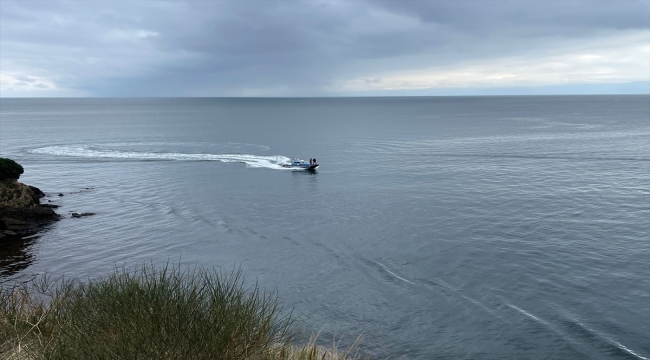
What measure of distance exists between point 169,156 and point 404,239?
60635mm

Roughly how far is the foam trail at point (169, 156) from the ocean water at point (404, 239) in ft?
3.02

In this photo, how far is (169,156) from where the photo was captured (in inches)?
3590

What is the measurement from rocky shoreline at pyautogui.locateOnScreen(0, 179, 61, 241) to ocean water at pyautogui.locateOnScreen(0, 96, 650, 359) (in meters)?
2.03

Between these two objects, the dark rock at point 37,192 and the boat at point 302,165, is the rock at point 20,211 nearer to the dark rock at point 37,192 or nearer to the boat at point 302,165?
the dark rock at point 37,192

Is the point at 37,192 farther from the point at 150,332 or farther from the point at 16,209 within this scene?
the point at 150,332

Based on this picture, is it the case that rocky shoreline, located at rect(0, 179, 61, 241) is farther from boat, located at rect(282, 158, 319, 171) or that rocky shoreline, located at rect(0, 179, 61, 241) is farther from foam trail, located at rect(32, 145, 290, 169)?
foam trail, located at rect(32, 145, 290, 169)

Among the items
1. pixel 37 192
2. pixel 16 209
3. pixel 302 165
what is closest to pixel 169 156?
pixel 302 165

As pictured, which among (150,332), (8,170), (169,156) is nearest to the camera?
(150,332)

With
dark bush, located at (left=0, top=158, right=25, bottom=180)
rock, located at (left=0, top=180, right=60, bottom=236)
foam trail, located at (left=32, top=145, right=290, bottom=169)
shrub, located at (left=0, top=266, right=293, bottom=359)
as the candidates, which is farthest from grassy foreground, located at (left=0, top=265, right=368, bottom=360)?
foam trail, located at (left=32, top=145, right=290, bottom=169)

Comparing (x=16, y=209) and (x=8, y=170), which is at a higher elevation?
(x=8, y=170)

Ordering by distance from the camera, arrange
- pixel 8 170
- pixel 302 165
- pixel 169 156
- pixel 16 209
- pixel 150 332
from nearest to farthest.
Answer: pixel 150 332, pixel 16 209, pixel 8 170, pixel 302 165, pixel 169 156

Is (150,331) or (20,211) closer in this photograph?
(150,331)

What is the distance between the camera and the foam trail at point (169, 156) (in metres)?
85.8

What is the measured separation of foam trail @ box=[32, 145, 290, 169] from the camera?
85.8 metres
